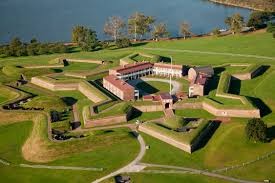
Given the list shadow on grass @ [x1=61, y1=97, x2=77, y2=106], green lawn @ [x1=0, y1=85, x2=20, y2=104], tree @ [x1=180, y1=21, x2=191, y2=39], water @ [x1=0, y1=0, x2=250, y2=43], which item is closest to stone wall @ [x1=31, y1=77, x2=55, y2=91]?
green lawn @ [x1=0, y1=85, x2=20, y2=104]

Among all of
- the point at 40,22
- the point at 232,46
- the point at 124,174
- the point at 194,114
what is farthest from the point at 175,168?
the point at 40,22

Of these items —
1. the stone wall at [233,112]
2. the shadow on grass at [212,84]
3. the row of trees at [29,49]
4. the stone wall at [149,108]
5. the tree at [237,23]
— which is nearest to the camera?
the stone wall at [233,112]

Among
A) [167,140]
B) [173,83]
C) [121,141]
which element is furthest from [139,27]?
[167,140]

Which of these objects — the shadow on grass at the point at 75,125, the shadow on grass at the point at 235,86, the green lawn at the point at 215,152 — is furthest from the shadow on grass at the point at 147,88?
the green lawn at the point at 215,152

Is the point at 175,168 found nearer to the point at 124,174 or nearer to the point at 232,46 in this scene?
the point at 124,174

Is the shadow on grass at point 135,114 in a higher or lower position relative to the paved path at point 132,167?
higher

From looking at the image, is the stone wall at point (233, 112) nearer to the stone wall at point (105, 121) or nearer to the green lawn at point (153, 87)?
the green lawn at point (153, 87)
